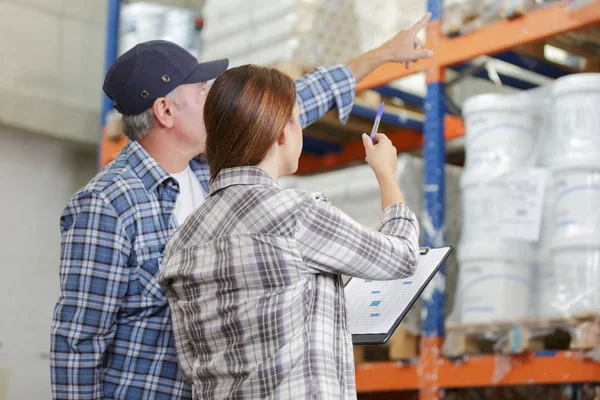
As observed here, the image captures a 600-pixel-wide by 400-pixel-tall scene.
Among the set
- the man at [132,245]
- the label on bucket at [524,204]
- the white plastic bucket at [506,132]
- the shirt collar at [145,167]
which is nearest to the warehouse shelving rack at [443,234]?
the white plastic bucket at [506,132]

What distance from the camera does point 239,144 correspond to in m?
2.10

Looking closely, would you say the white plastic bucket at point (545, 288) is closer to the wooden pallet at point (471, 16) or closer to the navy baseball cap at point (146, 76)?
the wooden pallet at point (471, 16)

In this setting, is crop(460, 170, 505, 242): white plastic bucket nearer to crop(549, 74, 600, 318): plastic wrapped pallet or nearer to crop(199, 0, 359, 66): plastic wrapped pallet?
crop(549, 74, 600, 318): plastic wrapped pallet

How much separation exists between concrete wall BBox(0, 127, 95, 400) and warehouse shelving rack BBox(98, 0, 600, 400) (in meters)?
3.09

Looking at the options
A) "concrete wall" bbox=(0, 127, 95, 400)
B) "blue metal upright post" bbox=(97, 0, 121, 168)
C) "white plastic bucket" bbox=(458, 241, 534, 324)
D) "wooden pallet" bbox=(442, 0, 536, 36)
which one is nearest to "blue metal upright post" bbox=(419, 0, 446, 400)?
"wooden pallet" bbox=(442, 0, 536, 36)

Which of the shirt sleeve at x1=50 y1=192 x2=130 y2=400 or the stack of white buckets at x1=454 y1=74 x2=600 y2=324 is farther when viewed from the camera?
the stack of white buckets at x1=454 y1=74 x2=600 y2=324

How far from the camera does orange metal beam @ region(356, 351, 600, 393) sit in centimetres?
418

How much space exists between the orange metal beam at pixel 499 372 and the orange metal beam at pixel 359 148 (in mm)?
1692

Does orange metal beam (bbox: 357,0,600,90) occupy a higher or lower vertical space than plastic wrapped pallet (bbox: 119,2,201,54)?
lower

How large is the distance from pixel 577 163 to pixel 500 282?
0.65 meters

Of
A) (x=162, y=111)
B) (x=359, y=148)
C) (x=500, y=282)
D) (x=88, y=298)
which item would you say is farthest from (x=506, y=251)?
(x=359, y=148)

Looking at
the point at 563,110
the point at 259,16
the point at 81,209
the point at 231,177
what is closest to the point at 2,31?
the point at 259,16

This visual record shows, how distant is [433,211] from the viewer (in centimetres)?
499

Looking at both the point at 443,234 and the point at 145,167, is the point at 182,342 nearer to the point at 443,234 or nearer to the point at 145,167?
the point at 145,167
